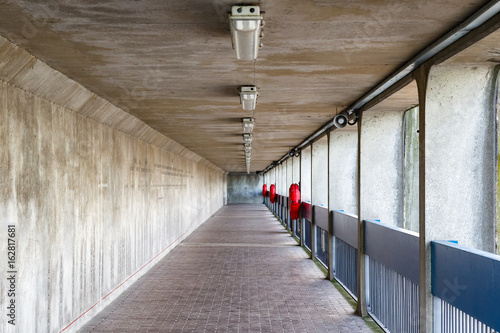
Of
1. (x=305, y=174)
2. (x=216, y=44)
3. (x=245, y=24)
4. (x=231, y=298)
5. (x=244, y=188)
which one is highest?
(x=216, y=44)

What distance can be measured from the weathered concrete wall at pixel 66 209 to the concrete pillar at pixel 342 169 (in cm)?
396

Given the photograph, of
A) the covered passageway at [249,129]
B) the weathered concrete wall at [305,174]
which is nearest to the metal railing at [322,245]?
the covered passageway at [249,129]

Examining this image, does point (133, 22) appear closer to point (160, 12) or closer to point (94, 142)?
point (160, 12)

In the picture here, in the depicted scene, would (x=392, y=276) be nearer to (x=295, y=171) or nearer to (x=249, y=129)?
(x=249, y=129)

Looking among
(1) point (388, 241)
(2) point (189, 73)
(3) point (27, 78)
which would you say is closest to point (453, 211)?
(1) point (388, 241)

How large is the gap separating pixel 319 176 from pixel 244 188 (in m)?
30.6

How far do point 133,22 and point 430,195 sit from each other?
306cm

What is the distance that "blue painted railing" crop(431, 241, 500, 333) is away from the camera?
3502mm

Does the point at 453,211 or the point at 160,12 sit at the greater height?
the point at 160,12

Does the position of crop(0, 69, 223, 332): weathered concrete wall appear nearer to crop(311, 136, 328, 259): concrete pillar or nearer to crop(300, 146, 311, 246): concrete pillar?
crop(311, 136, 328, 259): concrete pillar

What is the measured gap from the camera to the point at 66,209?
586cm

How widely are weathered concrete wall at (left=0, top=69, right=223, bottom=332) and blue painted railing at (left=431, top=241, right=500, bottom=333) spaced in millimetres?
3915

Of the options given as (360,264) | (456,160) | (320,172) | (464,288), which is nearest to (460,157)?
(456,160)

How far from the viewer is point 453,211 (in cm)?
452
